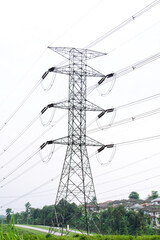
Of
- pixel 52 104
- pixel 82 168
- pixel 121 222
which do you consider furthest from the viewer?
pixel 121 222

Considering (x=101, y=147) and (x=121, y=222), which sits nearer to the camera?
(x=101, y=147)

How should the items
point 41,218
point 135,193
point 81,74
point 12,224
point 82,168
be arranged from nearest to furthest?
point 12,224, point 82,168, point 81,74, point 41,218, point 135,193

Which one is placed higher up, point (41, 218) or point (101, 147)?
point (101, 147)

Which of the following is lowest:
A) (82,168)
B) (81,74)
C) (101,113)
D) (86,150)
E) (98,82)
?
(82,168)

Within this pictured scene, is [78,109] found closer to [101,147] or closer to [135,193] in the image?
[101,147]

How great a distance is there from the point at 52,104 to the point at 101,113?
14.4 ft

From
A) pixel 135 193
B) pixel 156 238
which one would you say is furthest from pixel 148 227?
pixel 135 193

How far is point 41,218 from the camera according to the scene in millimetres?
84562

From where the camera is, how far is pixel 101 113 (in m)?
22.4

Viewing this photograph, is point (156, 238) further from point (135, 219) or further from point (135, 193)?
point (135, 193)

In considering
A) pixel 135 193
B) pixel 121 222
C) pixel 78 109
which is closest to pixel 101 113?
pixel 78 109

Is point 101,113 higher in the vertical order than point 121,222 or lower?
higher

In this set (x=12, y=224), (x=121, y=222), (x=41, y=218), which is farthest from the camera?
(x=41, y=218)

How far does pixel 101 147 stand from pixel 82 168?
2.36 meters
